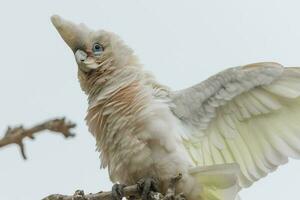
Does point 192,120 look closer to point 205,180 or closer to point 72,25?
point 205,180

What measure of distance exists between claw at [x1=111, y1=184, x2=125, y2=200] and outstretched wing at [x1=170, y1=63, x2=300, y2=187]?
0.62m

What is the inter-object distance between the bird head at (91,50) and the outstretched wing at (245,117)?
19.1 inches

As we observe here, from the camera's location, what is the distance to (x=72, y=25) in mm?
4039

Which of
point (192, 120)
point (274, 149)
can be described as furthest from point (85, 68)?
point (274, 149)

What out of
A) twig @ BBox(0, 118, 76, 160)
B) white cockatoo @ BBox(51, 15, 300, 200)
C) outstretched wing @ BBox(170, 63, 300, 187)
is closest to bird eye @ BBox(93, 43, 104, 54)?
white cockatoo @ BBox(51, 15, 300, 200)

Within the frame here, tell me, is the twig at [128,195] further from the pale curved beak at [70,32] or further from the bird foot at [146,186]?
the pale curved beak at [70,32]

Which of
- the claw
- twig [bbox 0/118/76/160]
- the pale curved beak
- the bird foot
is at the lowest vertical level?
the bird foot

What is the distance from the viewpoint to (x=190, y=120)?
388 cm

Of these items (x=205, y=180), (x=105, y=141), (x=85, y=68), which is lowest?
(x=205, y=180)

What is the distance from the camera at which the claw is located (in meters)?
3.18

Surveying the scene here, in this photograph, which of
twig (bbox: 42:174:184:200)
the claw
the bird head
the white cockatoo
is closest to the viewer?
twig (bbox: 42:174:184:200)

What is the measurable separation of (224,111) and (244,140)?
248 mm

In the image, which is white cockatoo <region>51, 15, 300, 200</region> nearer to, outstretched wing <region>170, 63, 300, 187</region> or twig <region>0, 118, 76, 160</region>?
outstretched wing <region>170, 63, 300, 187</region>

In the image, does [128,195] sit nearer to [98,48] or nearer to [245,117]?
[245,117]
